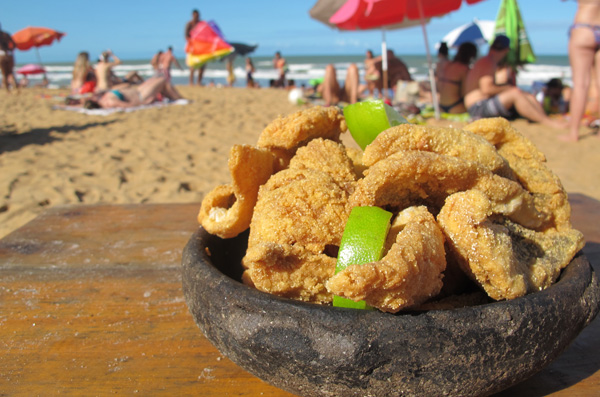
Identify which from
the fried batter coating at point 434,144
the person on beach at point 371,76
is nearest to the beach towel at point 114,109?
the person on beach at point 371,76

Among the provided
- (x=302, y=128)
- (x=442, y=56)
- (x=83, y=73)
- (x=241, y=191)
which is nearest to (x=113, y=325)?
(x=241, y=191)

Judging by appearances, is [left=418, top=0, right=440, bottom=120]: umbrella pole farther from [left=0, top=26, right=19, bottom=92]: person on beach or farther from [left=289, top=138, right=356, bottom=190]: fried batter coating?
[left=0, top=26, right=19, bottom=92]: person on beach

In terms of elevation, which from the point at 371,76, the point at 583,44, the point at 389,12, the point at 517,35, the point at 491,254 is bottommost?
the point at 491,254

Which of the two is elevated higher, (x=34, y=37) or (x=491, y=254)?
(x=34, y=37)

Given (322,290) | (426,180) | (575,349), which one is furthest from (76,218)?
(575,349)

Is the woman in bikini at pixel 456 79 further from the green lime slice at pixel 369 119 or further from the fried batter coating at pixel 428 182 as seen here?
the fried batter coating at pixel 428 182

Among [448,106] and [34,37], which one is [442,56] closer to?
[448,106]
